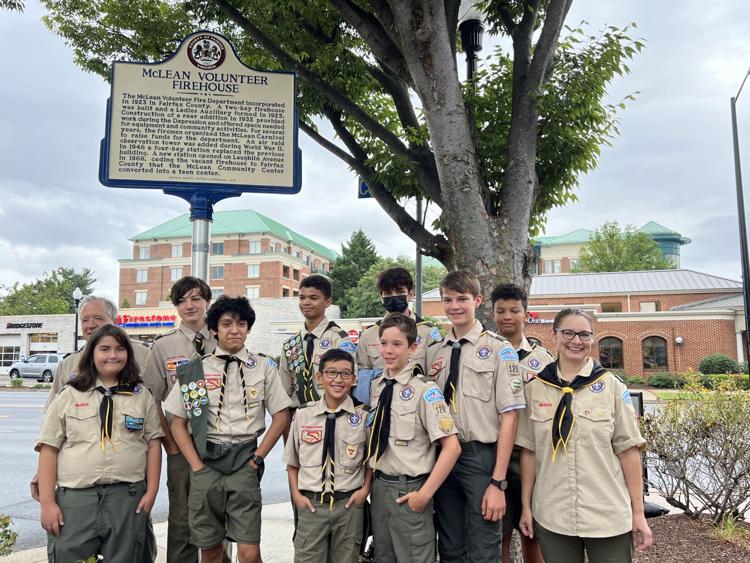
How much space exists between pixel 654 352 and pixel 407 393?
3237 centimetres

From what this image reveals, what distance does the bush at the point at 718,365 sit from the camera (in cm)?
2633

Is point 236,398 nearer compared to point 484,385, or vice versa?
point 484,385

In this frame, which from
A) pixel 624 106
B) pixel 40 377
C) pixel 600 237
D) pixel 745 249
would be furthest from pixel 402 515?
pixel 600 237

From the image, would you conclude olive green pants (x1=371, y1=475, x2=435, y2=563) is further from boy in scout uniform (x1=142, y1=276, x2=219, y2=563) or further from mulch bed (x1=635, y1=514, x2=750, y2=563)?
mulch bed (x1=635, y1=514, x2=750, y2=563)

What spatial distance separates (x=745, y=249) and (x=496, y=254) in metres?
13.3

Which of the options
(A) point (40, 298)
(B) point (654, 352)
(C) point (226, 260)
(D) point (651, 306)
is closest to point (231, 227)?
(C) point (226, 260)

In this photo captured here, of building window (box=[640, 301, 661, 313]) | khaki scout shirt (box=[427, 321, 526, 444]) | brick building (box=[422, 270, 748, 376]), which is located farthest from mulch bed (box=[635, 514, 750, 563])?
building window (box=[640, 301, 661, 313])

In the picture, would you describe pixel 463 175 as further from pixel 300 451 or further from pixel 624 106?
pixel 300 451

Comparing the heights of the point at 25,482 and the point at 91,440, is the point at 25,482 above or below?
below

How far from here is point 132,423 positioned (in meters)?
3.35

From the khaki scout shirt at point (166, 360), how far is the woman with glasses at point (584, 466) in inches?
91.7

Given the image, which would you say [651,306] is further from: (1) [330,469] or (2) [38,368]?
(1) [330,469]

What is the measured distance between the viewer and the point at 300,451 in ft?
11.0

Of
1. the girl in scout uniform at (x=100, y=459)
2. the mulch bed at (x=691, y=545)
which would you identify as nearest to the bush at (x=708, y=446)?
the mulch bed at (x=691, y=545)
